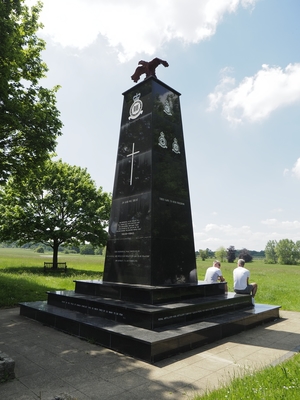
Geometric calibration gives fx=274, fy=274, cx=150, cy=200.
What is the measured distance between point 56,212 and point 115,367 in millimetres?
22936

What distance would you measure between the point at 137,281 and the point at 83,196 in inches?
822

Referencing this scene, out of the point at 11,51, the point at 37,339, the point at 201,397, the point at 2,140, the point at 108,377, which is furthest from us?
the point at 2,140

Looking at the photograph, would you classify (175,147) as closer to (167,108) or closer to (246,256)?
(167,108)

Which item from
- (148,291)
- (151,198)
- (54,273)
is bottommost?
(54,273)

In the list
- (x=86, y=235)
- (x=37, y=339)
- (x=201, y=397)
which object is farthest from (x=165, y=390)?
(x=86, y=235)

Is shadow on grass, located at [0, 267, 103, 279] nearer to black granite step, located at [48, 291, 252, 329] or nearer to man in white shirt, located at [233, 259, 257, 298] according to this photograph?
black granite step, located at [48, 291, 252, 329]

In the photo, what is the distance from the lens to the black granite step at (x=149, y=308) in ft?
20.6

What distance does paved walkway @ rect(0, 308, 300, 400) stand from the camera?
400cm

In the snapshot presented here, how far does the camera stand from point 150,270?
25.7 feet

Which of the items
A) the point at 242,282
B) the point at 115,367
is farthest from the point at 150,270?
the point at 242,282

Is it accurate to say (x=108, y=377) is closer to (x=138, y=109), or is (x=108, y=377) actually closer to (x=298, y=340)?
(x=298, y=340)

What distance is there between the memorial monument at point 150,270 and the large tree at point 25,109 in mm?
5582

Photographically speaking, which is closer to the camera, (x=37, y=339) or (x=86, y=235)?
(x=37, y=339)

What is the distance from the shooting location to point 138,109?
389 inches
